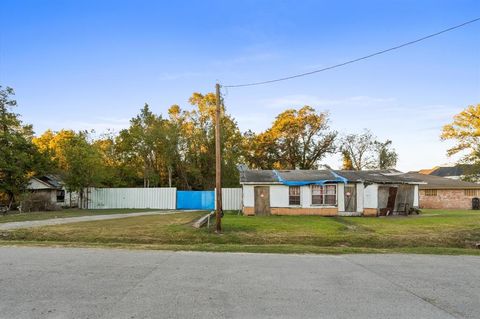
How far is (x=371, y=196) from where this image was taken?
22781 millimetres

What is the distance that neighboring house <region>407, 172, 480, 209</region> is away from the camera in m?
32.7

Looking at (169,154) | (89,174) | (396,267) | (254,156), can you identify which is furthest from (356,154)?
(396,267)

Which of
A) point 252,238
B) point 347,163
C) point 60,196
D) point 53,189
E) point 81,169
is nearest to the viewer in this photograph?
point 252,238

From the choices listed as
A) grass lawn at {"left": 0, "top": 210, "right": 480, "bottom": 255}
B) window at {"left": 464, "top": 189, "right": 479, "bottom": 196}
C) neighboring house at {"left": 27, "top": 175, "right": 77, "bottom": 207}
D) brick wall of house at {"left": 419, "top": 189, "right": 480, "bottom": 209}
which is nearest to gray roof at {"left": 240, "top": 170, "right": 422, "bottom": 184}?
grass lawn at {"left": 0, "top": 210, "right": 480, "bottom": 255}

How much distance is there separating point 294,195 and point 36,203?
2047 cm

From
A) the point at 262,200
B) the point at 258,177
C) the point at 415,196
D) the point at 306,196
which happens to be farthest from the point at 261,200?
the point at 415,196

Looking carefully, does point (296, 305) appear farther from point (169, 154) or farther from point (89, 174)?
point (169, 154)

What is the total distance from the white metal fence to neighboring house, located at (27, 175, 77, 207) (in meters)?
2.79

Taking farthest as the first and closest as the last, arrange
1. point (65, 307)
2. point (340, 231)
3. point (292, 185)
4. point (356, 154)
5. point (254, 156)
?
point (356, 154)
point (254, 156)
point (292, 185)
point (340, 231)
point (65, 307)

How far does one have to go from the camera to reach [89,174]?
29.2 meters

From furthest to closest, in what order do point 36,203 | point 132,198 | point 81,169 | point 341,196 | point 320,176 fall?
point 132,198
point 81,169
point 36,203
point 320,176
point 341,196

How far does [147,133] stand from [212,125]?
279 inches

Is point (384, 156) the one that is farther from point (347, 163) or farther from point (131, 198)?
point (131, 198)

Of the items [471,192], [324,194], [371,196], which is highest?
[324,194]
